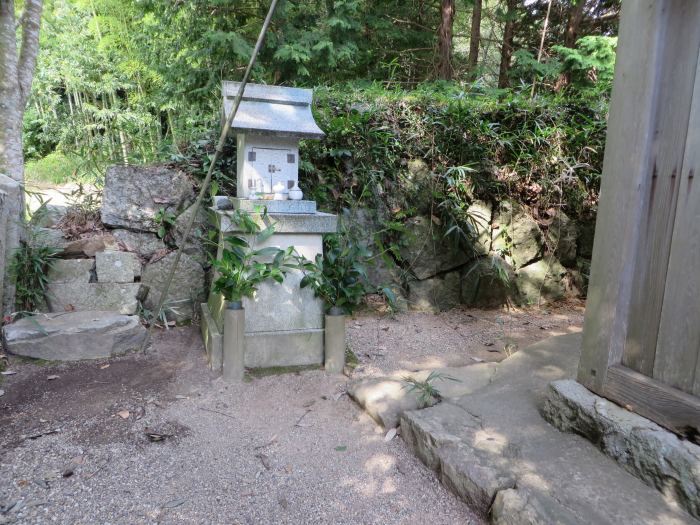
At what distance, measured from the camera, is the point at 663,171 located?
1700 millimetres

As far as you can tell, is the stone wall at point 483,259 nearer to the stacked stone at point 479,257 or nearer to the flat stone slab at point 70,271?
the stacked stone at point 479,257

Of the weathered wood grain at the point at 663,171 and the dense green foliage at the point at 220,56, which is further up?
the dense green foliage at the point at 220,56

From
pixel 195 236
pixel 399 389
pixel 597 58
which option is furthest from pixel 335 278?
pixel 597 58

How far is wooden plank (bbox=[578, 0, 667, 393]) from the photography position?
175cm

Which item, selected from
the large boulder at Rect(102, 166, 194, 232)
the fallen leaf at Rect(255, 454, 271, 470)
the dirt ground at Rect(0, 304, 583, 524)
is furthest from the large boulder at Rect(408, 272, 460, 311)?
the fallen leaf at Rect(255, 454, 271, 470)

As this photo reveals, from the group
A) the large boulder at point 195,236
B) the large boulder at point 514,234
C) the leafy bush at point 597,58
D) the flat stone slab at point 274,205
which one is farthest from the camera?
the leafy bush at point 597,58

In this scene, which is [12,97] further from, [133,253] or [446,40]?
[446,40]

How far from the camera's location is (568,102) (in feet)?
16.2

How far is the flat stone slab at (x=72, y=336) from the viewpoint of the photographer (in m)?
3.00

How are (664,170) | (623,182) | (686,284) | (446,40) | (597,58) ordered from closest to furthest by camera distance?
(686,284), (664,170), (623,182), (597,58), (446,40)

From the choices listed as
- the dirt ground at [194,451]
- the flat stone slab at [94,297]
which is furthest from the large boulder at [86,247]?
the dirt ground at [194,451]

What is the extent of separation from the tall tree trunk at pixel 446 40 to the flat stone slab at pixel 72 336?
17.6 ft

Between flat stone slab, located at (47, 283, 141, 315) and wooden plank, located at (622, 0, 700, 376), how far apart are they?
356 centimetres

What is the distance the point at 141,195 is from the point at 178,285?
884 millimetres
